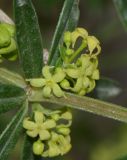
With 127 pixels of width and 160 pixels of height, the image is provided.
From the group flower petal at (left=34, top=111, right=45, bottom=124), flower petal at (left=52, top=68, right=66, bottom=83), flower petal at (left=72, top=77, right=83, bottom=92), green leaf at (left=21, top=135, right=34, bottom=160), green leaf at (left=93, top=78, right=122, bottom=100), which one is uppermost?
flower petal at (left=52, top=68, right=66, bottom=83)

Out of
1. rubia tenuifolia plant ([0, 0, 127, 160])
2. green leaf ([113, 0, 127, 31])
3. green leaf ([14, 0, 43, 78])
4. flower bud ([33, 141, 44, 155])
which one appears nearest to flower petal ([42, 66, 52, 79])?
rubia tenuifolia plant ([0, 0, 127, 160])

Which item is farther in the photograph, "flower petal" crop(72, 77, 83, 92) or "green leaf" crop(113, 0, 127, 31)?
"green leaf" crop(113, 0, 127, 31)

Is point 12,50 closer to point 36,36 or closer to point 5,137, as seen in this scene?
point 36,36

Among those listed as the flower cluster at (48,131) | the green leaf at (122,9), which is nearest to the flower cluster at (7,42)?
the flower cluster at (48,131)

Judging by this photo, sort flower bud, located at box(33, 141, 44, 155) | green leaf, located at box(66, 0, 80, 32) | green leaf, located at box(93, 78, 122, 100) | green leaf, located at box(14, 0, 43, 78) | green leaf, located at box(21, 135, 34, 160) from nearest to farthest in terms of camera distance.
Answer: green leaf, located at box(14, 0, 43, 78), flower bud, located at box(33, 141, 44, 155), green leaf, located at box(21, 135, 34, 160), green leaf, located at box(66, 0, 80, 32), green leaf, located at box(93, 78, 122, 100)

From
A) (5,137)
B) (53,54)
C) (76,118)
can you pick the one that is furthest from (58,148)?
(76,118)

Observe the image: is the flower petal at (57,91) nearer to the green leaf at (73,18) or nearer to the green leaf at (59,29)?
the green leaf at (59,29)

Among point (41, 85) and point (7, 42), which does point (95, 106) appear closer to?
point (41, 85)

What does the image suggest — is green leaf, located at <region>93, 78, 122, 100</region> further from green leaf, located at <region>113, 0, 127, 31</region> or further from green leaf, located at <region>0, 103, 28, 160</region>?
green leaf, located at <region>0, 103, 28, 160</region>
